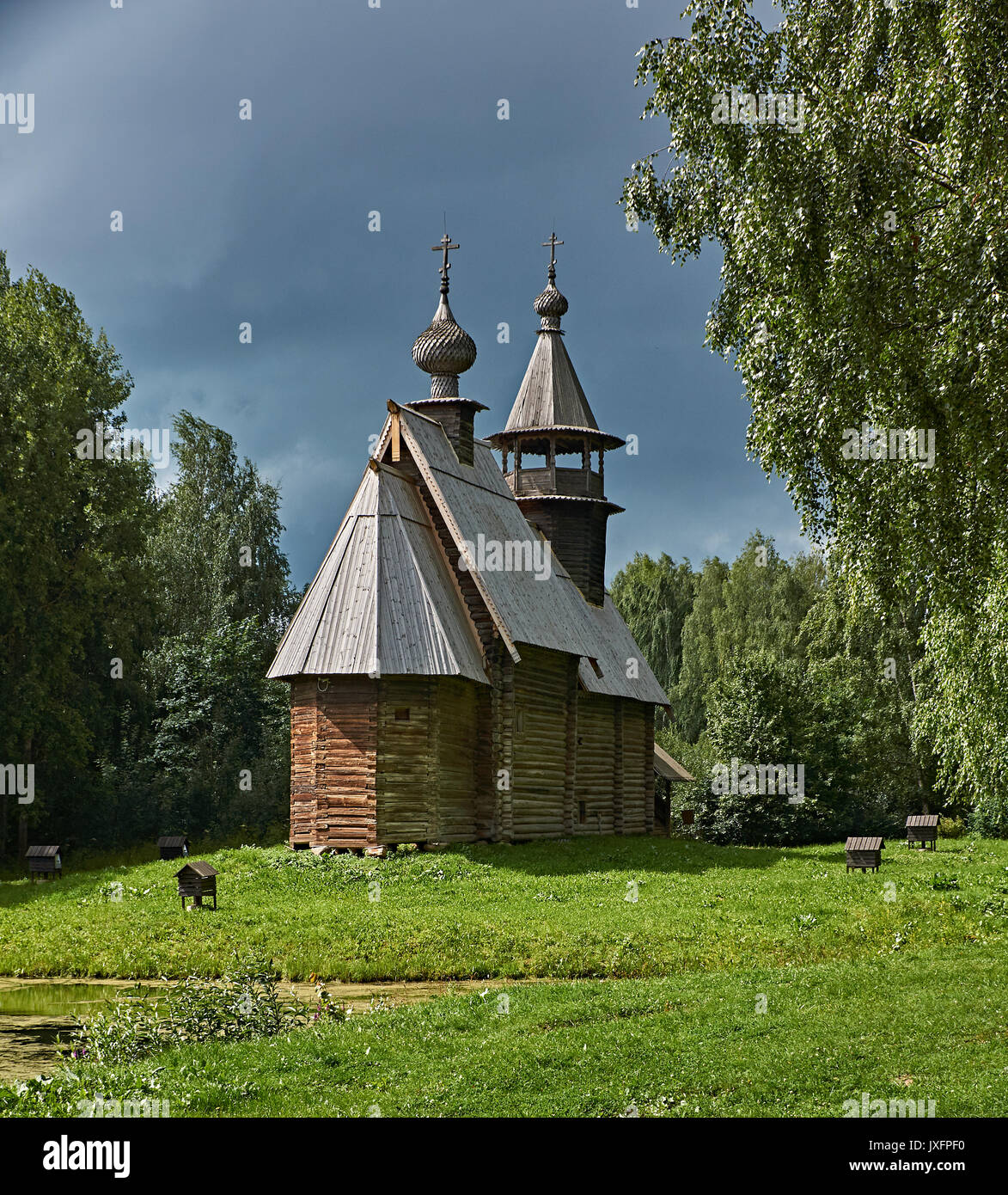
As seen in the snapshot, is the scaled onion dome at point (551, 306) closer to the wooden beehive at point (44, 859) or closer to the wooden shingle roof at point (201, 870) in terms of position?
the wooden beehive at point (44, 859)

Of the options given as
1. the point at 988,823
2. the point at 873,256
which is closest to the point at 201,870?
the point at 873,256

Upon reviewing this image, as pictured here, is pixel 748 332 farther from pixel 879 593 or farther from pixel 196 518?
pixel 196 518

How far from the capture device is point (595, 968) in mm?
14641

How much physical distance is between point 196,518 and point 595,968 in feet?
126

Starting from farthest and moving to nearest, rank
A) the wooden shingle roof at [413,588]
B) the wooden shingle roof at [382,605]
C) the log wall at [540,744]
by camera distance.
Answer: the log wall at [540,744] < the wooden shingle roof at [413,588] < the wooden shingle roof at [382,605]

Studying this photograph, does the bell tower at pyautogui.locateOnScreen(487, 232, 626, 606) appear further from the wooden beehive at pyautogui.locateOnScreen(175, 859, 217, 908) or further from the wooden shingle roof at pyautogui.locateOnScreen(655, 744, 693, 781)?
the wooden beehive at pyautogui.locateOnScreen(175, 859, 217, 908)

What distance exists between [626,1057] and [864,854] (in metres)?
17.3

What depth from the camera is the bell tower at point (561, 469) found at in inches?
1516

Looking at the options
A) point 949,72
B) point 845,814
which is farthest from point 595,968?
point 845,814

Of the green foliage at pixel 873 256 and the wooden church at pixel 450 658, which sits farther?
the wooden church at pixel 450 658

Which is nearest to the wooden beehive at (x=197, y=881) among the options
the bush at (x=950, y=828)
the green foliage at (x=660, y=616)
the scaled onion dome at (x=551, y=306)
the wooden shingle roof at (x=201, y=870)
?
the wooden shingle roof at (x=201, y=870)

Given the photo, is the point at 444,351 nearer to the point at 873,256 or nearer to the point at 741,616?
the point at 873,256

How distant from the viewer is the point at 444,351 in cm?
3209

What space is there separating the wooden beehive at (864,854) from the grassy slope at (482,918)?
2.02 ft
